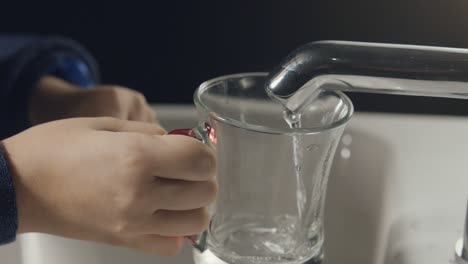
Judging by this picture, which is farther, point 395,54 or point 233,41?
point 233,41

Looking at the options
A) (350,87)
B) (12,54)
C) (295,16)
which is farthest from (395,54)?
(12,54)

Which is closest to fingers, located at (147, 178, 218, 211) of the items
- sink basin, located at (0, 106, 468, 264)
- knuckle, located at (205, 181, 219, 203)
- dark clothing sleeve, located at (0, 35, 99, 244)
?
knuckle, located at (205, 181, 219, 203)

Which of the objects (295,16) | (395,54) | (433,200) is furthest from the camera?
(295,16)

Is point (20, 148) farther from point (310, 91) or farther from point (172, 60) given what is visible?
point (172, 60)

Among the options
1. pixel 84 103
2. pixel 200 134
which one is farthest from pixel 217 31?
pixel 200 134

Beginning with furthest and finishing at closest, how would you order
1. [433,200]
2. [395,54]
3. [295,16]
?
1. [295,16]
2. [433,200]
3. [395,54]

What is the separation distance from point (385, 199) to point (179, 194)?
0.22 m

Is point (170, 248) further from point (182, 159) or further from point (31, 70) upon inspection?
point (31, 70)

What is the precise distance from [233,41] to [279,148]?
276mm

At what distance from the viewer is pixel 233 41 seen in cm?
67

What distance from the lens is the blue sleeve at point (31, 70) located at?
2.05 feet

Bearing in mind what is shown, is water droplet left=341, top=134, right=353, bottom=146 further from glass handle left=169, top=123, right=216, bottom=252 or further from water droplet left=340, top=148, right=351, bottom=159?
glass handle left=169, top=123, right=216, bottom=252

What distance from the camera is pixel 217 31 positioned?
68 centimetres

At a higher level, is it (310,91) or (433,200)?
(310,91)
